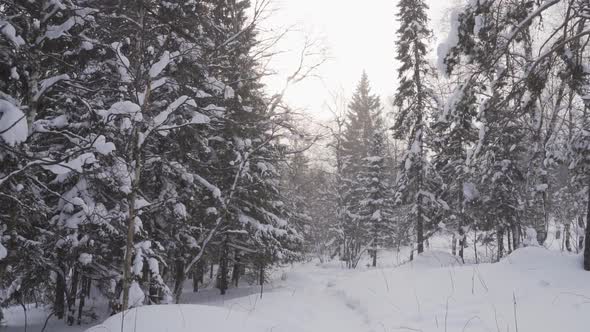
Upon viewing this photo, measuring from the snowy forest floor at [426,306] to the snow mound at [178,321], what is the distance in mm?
10

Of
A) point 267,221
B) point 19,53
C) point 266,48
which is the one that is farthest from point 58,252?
point 266,48

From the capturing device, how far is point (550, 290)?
549cm

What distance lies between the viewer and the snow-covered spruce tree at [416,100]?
1988 centimetres

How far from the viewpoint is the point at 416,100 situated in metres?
20.3

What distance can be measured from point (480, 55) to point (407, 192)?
16.4m

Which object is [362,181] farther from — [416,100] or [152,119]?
[152,119]

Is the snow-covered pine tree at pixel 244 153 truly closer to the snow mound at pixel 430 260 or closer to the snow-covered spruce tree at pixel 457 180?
the snow mound at pixel 430 260

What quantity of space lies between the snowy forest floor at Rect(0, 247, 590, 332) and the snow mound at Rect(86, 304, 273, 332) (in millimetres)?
10

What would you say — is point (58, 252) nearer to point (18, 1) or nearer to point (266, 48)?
point (18, 1)

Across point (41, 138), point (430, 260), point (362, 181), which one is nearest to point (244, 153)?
point (41, 138)

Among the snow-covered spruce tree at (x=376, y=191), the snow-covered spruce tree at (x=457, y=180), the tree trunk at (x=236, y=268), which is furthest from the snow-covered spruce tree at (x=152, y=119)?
the snow-covered spruce tree at (x=376, y=191)

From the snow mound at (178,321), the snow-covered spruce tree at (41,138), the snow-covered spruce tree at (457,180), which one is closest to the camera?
the snow mound at (178,321)

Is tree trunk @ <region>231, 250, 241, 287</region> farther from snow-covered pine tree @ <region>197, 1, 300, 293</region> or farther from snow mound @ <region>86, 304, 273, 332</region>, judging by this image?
snow mound @ <region>86, 304, 273, 332</region>

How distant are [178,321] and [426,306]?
169 inches
